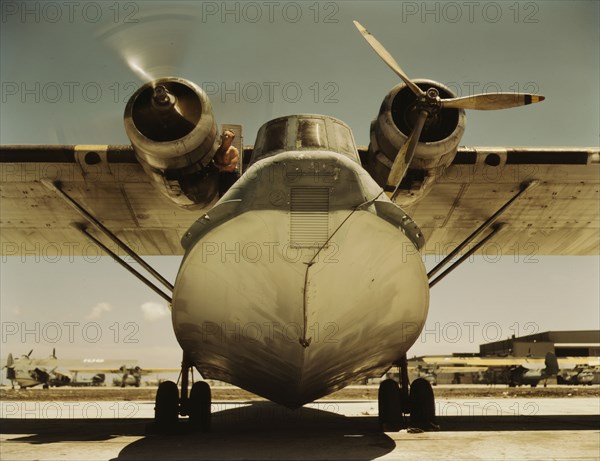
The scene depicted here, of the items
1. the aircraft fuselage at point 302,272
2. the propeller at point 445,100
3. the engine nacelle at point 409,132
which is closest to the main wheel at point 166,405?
the aircraft fuselage at point 302,272

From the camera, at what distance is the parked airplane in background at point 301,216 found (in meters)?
4.51

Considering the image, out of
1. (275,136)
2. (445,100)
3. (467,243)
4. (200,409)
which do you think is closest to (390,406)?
(200,409)

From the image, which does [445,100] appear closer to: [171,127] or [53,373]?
[171,127]

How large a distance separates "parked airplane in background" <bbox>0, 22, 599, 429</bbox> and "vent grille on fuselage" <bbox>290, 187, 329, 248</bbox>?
0.01 meters

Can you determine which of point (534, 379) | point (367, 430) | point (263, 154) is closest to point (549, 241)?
point (367, 430)

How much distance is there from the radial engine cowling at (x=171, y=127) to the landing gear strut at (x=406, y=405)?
3686mm

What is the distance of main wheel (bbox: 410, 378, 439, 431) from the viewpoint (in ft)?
22.5

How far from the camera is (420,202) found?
1002cm

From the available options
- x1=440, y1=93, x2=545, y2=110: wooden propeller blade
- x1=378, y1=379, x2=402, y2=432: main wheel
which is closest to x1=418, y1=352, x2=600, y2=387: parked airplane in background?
x1=378, y1=379, x2=402, y2=432: main wheel

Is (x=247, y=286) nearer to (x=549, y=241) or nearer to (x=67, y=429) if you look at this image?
(x=67, y=429)

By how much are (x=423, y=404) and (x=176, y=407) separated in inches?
119

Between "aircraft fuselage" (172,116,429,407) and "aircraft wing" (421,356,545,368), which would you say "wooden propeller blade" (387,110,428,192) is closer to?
"aircraft fuselage" (172,116,429,407)

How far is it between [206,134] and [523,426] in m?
5.82

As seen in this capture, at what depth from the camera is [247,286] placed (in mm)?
4621
